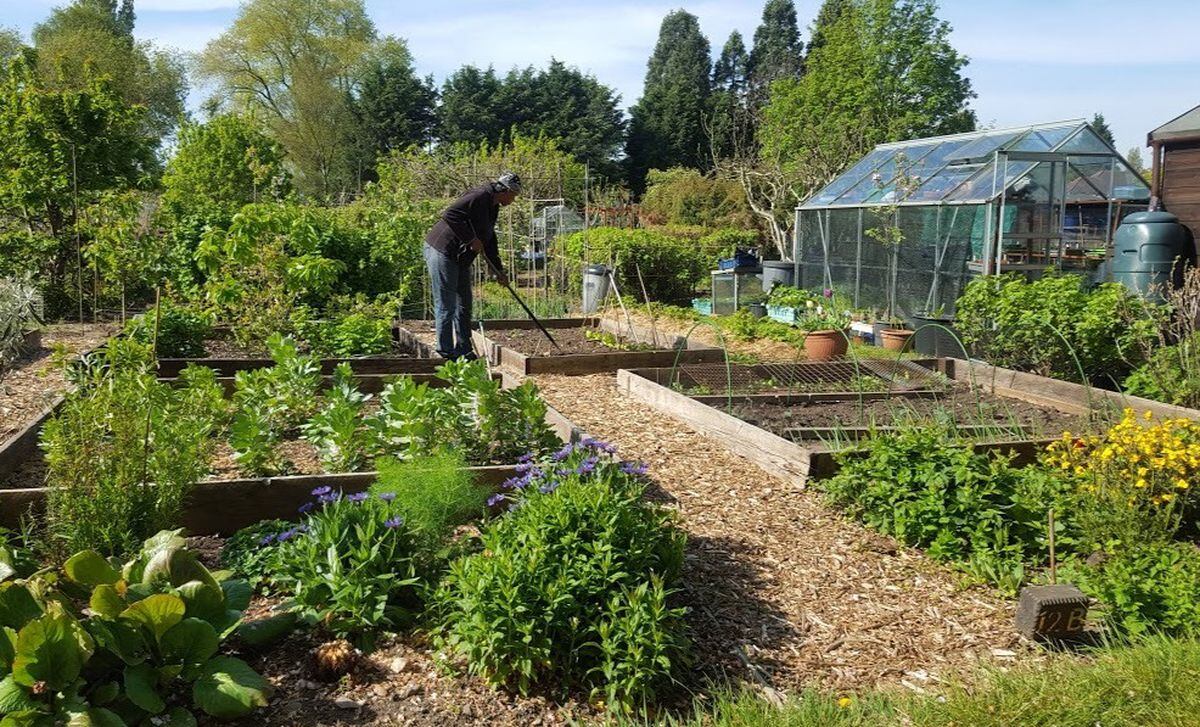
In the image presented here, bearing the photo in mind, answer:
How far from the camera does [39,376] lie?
15.3 feet

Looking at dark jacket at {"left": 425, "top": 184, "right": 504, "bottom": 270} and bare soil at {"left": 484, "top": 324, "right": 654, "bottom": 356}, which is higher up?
dark jacket at {"left": 425, "top": 184, "right": 504, "bottom": 270}

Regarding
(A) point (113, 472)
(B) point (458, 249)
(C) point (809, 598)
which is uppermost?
(B) point (458, 249)

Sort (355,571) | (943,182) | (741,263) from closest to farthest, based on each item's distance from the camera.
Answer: (355,571), (943,182), (741,263)

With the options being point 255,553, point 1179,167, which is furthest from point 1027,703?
point 1179,167

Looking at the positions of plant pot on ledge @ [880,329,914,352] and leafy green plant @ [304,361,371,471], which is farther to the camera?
plant pot on ledge @ [880,329,914,352]

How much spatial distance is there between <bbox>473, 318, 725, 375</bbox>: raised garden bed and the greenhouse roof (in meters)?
4.27

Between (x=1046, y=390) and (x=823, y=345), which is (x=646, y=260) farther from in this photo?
(x=1046, y=390)

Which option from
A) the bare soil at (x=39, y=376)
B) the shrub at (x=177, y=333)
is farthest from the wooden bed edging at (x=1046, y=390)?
the shrub at (x=177, y=333)

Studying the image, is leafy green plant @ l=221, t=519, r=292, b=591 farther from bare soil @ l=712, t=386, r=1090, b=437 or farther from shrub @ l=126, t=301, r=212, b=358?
shrub @ l=126, t=301, r=212, b=358

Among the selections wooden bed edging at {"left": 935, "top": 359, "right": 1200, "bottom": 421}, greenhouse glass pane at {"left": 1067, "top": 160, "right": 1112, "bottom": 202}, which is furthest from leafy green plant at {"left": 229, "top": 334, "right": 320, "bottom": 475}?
greenhouse glass pane at {"left": 1067, "top": 160, "right": 1112, "bottom": 202}

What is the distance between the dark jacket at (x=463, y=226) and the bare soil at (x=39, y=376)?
9.95 ft

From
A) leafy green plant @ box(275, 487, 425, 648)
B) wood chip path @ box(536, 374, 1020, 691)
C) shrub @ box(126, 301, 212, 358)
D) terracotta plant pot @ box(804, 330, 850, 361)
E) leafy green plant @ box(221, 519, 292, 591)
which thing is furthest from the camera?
terracotta plant pot @ box(804, 330, 850, 361)

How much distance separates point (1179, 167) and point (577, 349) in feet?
24.8

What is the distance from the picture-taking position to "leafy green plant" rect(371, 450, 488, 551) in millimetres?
3504
